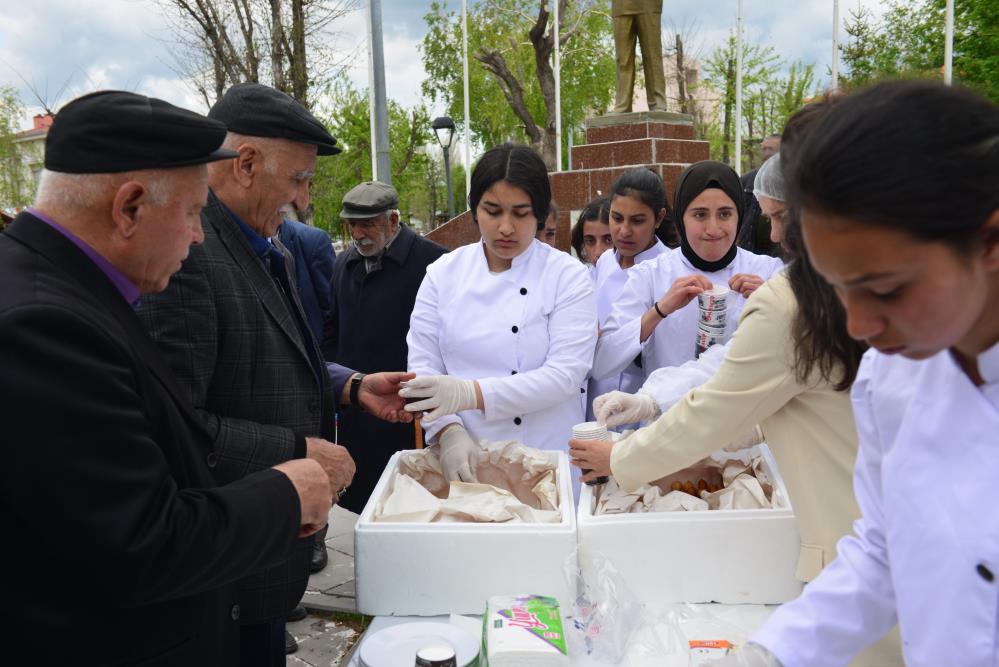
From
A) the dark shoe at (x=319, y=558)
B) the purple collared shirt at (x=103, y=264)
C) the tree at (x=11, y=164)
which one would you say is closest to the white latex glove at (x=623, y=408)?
the purple collared shirt at (x=103, y=264)

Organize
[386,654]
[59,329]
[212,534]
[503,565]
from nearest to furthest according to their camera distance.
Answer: [59,329]
[212,534]
[386,654]
[503,565]

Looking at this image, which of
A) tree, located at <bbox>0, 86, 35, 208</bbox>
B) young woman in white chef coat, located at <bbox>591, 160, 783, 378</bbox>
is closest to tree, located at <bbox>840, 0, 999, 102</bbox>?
young woman in white chef coat, located at <bbox>591, 160, 783, 378</bbox>

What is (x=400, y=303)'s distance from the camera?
3852 millimetres

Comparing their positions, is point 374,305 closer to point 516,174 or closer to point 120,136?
point 516,174

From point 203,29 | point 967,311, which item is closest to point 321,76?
point 203,29

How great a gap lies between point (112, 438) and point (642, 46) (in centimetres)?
1016

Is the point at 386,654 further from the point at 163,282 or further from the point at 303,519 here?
the point at 163,282

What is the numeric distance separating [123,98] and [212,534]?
2.29 feet

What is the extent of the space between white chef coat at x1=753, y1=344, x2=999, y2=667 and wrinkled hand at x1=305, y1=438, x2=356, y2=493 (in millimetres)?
921

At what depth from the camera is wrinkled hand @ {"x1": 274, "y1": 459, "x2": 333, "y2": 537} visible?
1.38 meters

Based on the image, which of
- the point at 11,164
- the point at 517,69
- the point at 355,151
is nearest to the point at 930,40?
the point at 517,69

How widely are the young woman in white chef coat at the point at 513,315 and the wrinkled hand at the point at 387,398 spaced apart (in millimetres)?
107

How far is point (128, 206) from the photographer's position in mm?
1232

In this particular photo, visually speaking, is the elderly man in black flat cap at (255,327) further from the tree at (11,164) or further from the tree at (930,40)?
the tree at (11,164)
